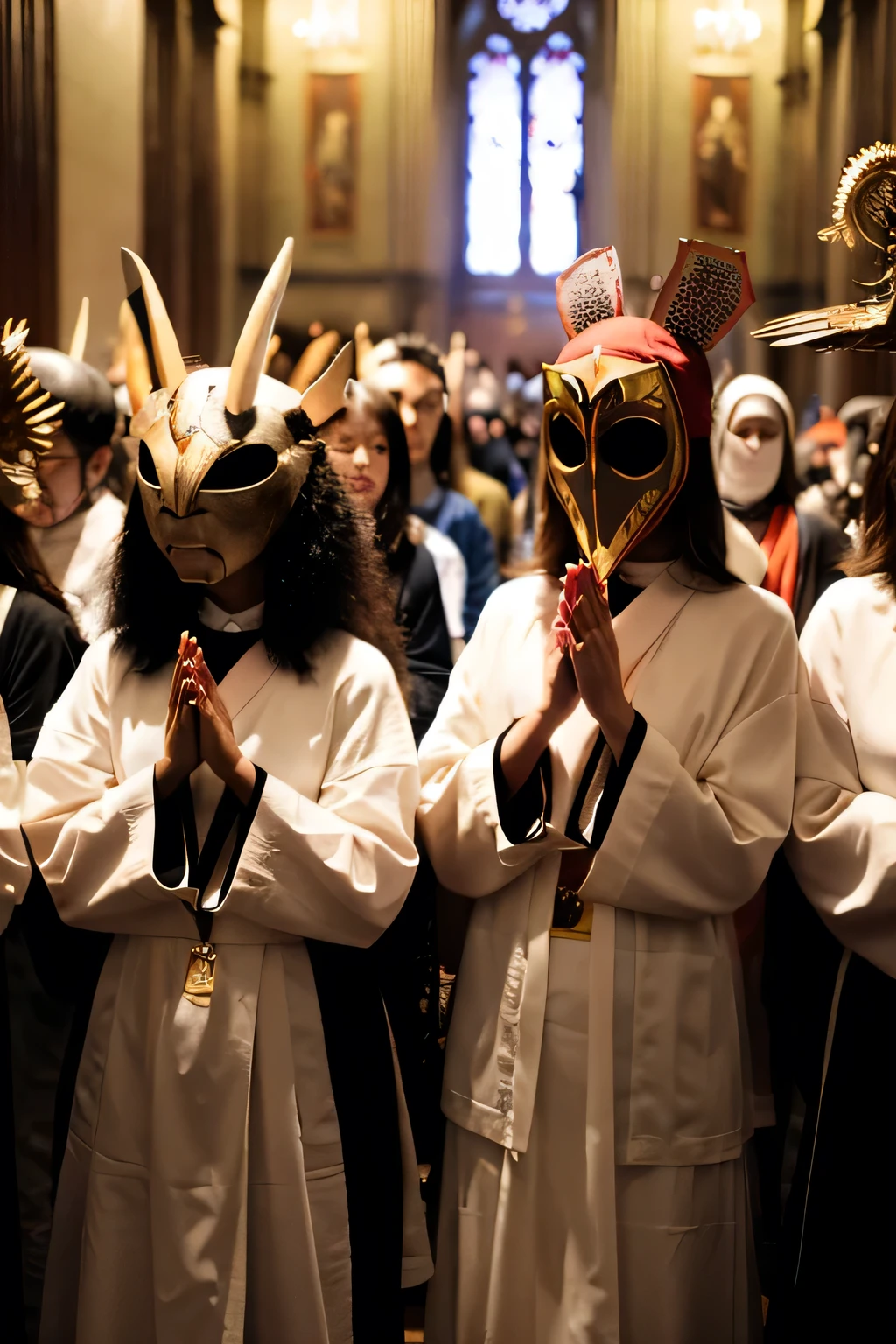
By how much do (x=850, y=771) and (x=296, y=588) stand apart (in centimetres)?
112

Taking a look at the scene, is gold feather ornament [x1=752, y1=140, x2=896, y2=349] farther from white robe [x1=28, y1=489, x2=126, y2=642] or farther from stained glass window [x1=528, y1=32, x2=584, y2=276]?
stained glass window [x1=528, y1=32, x2=584, y2=276]

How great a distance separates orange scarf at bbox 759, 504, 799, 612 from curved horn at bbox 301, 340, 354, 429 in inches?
100

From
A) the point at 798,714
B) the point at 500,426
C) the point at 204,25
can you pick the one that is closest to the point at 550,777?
the point at 798,714

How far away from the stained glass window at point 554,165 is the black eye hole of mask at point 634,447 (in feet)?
31.6

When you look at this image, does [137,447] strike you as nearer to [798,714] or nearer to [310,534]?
[310,534]

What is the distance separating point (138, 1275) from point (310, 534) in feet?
4.60

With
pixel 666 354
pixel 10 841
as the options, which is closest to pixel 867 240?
pixel 666 354

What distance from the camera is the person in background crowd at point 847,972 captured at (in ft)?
8.84

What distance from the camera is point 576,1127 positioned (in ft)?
8.80

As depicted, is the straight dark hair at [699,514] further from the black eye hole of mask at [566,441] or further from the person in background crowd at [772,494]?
the person in background crowd at [772,494]

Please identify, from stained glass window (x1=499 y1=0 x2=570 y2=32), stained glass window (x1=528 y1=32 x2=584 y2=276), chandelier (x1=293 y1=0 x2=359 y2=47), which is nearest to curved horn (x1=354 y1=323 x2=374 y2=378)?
chandelier (x1=293 y1=0 x2=359 y2=47)

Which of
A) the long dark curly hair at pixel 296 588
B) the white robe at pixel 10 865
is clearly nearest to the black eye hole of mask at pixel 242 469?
the long dark curly hair at pixel 296 588

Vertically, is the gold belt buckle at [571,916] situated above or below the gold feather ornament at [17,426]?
below

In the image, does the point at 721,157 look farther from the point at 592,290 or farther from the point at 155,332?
the point at 155,332
